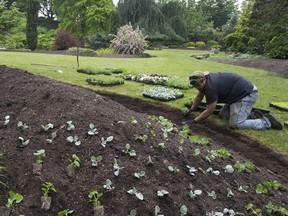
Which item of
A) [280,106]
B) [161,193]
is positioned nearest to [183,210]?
[161,193]

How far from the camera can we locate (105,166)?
8.97 feet

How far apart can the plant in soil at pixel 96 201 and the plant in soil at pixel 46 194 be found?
1.00 feet

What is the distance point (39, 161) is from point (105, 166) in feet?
1.90

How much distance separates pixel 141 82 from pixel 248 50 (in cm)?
1543

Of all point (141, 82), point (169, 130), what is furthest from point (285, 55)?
point (169, 130)

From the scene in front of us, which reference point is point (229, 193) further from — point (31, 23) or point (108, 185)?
point (31, 23)

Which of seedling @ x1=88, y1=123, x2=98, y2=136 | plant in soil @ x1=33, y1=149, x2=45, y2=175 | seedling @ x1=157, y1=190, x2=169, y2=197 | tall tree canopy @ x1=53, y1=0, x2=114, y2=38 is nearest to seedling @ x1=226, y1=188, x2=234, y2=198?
seedling @ x1=157, y1=190, x2=169, y2=197

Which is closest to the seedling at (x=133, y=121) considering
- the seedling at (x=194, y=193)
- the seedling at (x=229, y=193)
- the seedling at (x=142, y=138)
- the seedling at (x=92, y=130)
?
the seedling at (x=142, y=138)

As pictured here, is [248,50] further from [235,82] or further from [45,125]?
[45,125]

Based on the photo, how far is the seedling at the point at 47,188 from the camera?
240 cm

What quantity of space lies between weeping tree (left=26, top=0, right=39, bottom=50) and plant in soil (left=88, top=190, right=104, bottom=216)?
18.0 meters

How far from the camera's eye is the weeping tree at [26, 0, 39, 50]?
1841 cm

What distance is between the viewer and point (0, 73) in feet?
18.9

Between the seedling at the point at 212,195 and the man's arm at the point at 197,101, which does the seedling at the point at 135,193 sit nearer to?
the seedling at the point at 212,195
